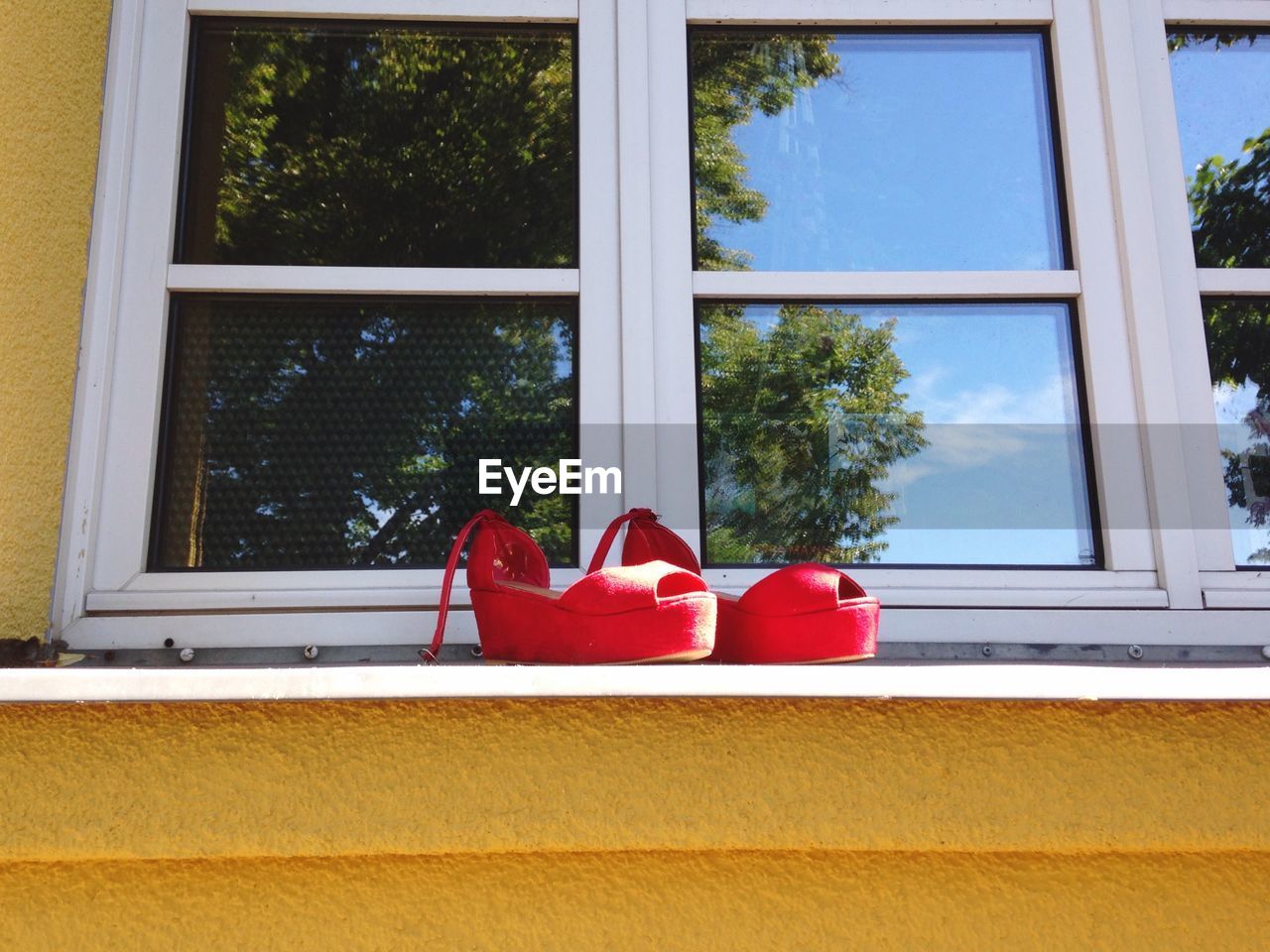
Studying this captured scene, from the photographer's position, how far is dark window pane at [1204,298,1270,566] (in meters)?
1.23

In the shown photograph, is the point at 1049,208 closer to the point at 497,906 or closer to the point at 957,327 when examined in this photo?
the point at 957,327

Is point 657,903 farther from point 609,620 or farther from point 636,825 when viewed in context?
point 609,620

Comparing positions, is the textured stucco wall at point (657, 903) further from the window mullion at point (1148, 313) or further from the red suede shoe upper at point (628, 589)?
the window mullion at point (1148, 313)

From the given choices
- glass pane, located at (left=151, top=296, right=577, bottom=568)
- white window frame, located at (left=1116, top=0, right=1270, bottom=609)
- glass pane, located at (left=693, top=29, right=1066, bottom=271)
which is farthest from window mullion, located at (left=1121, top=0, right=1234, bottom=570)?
glass pane, located at (left=151, top=296, right=577, bottom=568)

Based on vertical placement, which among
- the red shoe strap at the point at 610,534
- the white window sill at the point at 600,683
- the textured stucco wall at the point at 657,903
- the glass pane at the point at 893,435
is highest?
the glass pane at the point at 893,435

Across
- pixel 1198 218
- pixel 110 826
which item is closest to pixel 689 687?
pixel 110 826

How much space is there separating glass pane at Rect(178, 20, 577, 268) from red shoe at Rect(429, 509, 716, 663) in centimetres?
56

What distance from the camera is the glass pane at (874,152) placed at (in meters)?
1.29

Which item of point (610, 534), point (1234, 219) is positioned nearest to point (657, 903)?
point (610, 534)

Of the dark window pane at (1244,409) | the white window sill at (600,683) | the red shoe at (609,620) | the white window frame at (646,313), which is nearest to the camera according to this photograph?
the white window sill at (600,683)

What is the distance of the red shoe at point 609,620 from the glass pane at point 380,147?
56 centimetres

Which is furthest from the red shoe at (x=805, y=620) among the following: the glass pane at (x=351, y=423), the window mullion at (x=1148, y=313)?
the window mullion at (x=1148, y=313)

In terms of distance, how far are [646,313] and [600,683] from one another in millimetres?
642

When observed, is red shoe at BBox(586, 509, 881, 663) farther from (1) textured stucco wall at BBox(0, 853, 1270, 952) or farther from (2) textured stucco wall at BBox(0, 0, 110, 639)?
(2) textured stucco wall at BBox(0, 0, 110, 639)
